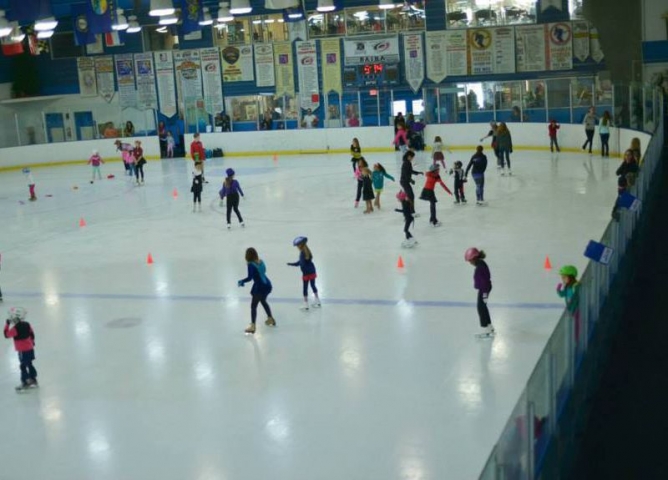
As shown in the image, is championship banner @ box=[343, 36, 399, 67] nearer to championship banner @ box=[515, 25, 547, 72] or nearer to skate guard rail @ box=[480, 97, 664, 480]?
championship banner @ box=[515, 25, 547, 72]

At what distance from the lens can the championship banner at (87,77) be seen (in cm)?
4769

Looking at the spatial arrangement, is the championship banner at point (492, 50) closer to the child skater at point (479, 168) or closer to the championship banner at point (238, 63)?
the championship banner at point (238, 63)

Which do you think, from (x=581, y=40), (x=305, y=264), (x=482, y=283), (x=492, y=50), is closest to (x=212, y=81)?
(x=492, y=50)

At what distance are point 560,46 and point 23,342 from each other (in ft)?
109

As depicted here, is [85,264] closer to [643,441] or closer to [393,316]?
[393,316]

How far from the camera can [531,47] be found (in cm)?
4069

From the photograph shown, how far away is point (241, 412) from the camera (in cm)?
1037

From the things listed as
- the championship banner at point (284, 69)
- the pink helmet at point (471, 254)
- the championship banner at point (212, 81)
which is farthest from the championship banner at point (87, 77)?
the pink helmet at point (471, 254)

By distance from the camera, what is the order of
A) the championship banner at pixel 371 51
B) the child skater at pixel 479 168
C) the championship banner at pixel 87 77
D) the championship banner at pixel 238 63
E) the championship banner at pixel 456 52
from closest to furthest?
the child skater at pixel 479 168 → the championship banner at pixel 456 52 → the championship banner at pixel 371 51 → the championship banner at pixel 238 63 → the championship banner at pixel 87 77

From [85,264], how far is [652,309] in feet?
38.5

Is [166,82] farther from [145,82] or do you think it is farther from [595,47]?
[595,47]

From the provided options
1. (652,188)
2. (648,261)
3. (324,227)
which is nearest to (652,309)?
(648,261)

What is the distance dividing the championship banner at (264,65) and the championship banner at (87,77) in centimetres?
894

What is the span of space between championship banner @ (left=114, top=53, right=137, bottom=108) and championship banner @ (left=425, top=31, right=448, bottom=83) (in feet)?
49.4
